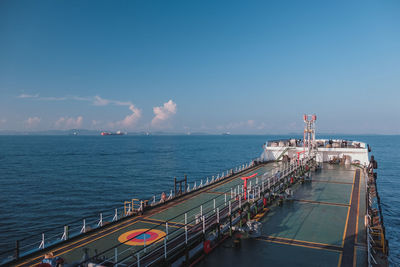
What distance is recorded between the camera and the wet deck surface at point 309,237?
44.2 ft

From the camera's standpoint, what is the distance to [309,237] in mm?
16391

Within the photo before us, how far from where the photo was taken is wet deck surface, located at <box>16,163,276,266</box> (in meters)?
14.0

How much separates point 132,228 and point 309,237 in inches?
452

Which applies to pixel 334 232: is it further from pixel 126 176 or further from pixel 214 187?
pixel 126 176

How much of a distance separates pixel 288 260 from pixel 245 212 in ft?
21.8

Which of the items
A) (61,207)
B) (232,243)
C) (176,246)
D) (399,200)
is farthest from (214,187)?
(399,200)

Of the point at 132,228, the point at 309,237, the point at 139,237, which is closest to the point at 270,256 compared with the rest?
the point at 309,237

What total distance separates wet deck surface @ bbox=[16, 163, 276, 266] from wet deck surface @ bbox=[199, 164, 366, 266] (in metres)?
4.08

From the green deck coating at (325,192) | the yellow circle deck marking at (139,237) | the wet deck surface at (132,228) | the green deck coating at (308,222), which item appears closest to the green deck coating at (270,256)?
the green deck coating at (308,222)

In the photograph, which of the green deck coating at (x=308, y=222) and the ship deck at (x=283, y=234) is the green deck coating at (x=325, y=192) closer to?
the ship deck at (x=283, y=234)

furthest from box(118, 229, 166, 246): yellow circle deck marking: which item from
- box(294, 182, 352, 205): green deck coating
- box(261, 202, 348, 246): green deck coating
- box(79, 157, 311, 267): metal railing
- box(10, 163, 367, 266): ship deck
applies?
box(294, 182, 352, 205): green deck coating

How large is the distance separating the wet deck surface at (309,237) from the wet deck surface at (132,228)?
4.08 metres

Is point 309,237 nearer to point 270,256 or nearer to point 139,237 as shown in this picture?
point 270,256

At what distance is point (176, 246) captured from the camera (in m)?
14.1
